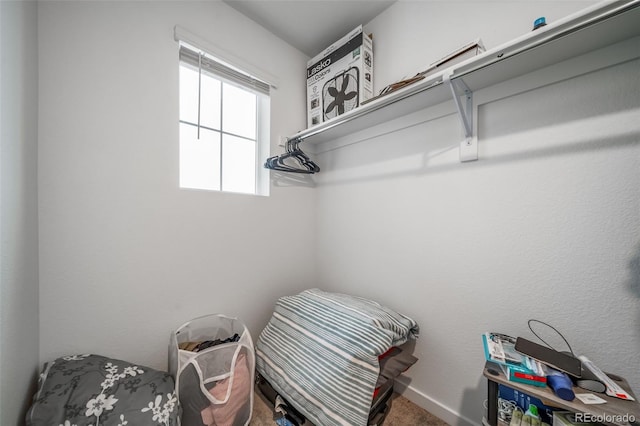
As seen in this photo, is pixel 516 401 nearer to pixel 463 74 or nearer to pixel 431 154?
pixel 431 154

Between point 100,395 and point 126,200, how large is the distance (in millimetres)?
817

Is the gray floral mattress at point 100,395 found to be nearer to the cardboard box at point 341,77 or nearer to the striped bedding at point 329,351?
the striped bedding at point 329,351

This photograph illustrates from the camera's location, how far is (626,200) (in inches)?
32.9

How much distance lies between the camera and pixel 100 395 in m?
0.85

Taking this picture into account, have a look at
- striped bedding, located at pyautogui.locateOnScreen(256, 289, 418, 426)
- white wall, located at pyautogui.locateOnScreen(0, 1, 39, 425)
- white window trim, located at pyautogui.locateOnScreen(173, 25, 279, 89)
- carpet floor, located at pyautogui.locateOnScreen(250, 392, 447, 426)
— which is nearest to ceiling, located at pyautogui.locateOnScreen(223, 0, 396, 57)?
white window trim, located at pyautogui.locateOnScreen(173, 25, 279, 89)

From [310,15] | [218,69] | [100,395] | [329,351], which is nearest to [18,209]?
[100,395]

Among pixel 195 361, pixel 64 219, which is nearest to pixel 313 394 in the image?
pixel 195 361

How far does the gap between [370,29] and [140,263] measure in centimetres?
210

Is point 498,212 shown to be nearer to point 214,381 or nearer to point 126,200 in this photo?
point 214,381

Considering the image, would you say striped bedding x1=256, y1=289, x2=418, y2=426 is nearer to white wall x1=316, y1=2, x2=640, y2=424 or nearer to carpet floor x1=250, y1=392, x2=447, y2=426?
carpet floor x1=250, y1=392, x2=447, y2=426

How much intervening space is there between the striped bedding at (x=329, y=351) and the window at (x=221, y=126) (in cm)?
95
